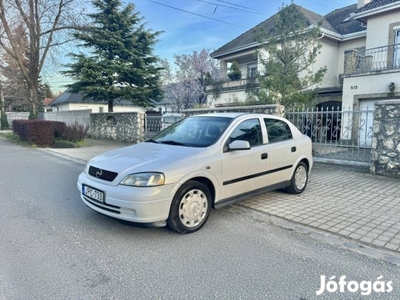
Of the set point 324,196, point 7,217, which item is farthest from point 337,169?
point 7,217

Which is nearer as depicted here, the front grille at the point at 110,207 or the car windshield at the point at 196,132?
the front grille at the point at 110,207

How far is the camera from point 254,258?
3.20 metres

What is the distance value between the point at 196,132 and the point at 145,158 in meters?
1.16

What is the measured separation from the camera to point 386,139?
22.5 feet

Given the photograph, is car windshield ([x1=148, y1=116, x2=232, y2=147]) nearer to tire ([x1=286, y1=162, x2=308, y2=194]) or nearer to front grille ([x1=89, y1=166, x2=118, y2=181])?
front grille ([x1=89, y1=166, x2=118, y2=181])

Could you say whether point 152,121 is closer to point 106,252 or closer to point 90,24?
point 90,24

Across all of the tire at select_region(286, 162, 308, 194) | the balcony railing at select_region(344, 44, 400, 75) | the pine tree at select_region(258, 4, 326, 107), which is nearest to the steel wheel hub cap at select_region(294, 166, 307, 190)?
the tire at select_region(286, 162, 308, 194)

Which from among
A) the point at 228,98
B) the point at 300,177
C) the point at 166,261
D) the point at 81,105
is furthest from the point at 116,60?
the point at 81,105

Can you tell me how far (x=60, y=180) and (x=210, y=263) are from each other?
514cm

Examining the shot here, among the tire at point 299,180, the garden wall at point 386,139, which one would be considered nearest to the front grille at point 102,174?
the tire at point 299,180

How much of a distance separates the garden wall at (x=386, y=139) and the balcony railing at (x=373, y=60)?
6787 mm

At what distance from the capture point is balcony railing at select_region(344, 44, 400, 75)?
12781 mm

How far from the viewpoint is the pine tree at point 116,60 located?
16.4 m

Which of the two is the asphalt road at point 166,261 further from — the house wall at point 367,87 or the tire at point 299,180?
the house wall at point 367,87
